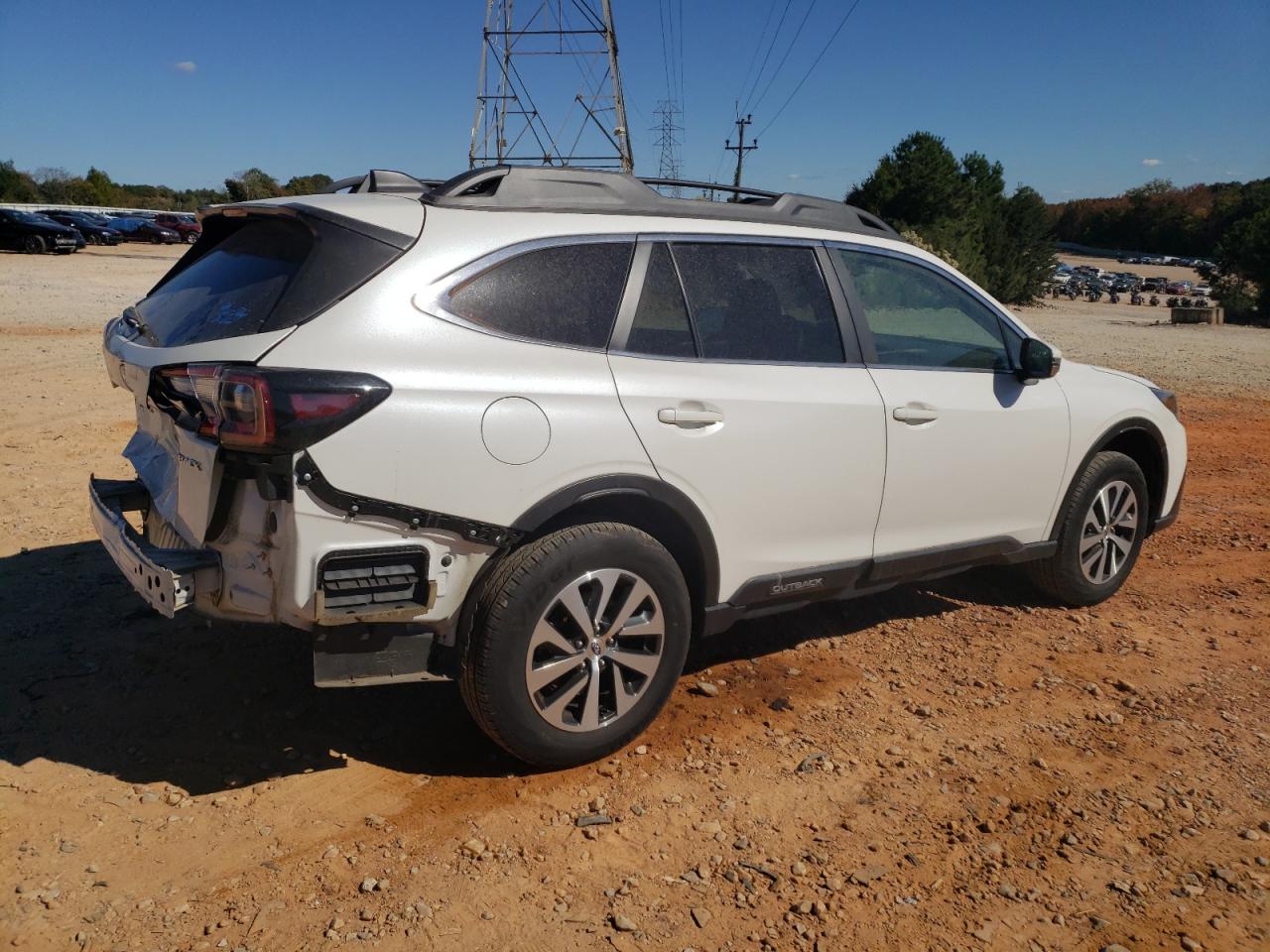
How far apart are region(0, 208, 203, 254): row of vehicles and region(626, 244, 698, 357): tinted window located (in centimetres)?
2232

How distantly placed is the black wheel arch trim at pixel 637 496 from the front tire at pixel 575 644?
0.10 m

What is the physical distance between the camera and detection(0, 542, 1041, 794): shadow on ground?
351 cm

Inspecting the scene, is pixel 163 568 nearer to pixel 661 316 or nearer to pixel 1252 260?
pixel 661 316

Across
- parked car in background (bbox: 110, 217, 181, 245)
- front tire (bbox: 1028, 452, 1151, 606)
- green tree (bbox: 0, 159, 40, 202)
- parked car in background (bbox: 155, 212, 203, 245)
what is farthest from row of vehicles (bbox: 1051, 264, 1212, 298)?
green tree (bbox: 0, 159, 40, 202)

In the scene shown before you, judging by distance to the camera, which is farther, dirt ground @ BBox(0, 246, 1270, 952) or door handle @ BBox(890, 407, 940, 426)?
door handle @ BBox(890, 407, 940, 426)

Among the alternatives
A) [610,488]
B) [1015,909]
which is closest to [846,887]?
[1015,909]

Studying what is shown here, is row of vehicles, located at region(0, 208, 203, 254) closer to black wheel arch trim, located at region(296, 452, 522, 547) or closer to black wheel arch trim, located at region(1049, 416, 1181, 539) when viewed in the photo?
black wheel arch trim, located at region(1049, 416, 1181, 539)

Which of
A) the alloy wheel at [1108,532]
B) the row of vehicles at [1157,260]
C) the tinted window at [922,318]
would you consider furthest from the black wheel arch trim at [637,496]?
the row of vehicles at [1157,260]

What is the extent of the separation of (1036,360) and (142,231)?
51.2 meters

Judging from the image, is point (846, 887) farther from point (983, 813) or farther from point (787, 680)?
point (787, 680)

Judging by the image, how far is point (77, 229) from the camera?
128 feet

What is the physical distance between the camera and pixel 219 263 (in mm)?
3512

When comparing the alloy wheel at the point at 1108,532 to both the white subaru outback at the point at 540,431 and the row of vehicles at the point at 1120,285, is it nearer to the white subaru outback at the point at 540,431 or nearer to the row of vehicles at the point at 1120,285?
the white subaru outback at the point at 540,431

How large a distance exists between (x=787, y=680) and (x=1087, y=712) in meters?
1.23
